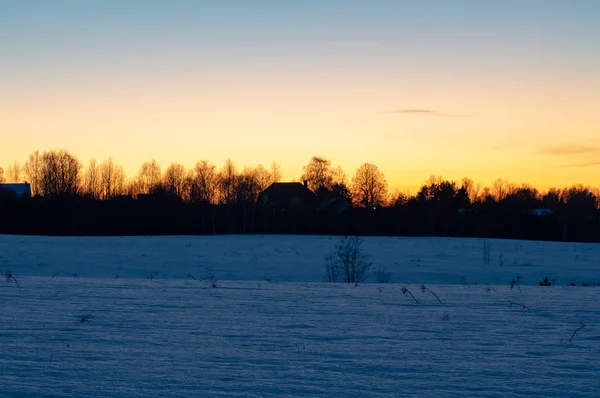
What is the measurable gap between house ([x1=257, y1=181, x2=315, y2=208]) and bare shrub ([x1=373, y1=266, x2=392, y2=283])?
4866cm

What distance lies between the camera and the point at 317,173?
333ft

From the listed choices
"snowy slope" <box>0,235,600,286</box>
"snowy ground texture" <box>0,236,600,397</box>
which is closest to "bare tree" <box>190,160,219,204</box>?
"snowy slope" <box>0,235,600,286</box>

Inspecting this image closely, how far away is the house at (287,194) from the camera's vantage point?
79869 millimetres

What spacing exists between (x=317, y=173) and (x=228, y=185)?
31237 millimetres

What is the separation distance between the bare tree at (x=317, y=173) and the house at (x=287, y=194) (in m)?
12.0

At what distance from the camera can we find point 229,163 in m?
80.7

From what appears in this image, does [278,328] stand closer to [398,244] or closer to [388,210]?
[398,244]

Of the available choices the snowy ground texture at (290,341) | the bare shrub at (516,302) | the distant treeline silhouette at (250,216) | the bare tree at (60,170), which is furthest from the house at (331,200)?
the snowy ground texture at (290,341)

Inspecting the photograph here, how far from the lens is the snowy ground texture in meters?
4.27

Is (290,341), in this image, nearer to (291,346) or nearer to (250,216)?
(291,346)

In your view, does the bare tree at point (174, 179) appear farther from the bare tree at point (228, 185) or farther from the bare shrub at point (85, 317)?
the bare shrub at point (85, 317)

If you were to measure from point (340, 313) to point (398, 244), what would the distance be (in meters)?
35.0

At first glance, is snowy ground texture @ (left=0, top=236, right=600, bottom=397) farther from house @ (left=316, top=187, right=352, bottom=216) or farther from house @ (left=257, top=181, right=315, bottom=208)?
house @ (left=257, top=181, right=315, bottom=208)

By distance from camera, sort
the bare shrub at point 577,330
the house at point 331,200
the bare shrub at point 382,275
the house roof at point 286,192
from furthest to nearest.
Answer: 1. the house roof at point 286,192
2. the house at point 331,200
3. the bare shrub at point 382,275
4. the bare shrub at point 577,330
